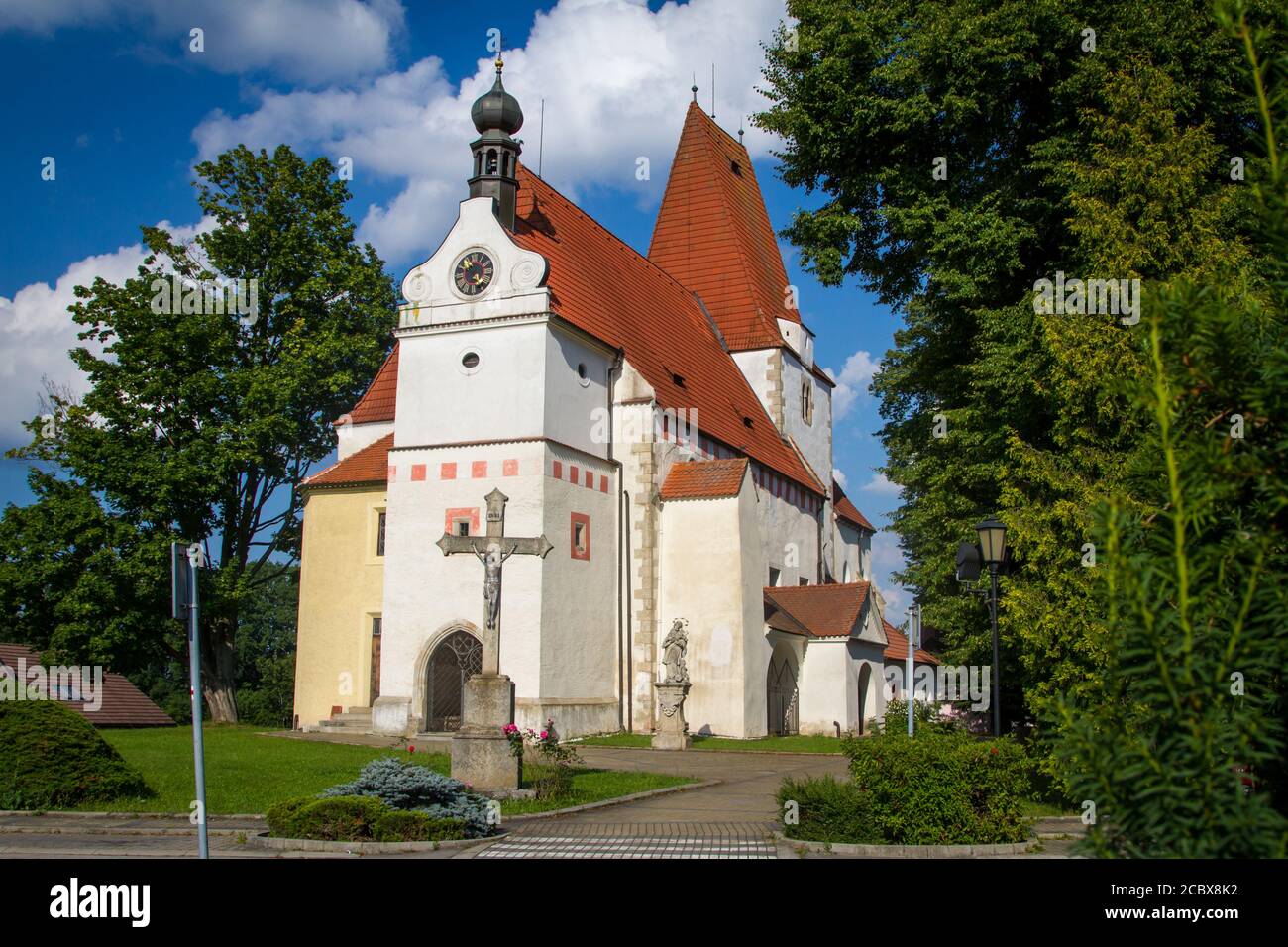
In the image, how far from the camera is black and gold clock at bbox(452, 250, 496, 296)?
25062mm

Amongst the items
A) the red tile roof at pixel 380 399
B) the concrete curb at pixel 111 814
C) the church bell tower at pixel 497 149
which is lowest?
the concrete curb at pixel 111 814

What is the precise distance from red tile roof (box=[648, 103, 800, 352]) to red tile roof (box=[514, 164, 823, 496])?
127 centimetres

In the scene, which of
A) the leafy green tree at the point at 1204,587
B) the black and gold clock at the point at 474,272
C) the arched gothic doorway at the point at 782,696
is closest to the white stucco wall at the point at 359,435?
the black and gold clock at the point at 474,272

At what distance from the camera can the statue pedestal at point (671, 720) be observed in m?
22.5

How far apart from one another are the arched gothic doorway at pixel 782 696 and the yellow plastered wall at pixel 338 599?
10.2m

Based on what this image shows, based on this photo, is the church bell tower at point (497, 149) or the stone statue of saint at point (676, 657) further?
the church bell tower at point (497, 149)

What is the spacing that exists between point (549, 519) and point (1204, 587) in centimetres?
2112

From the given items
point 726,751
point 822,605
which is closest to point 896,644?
point 822,605

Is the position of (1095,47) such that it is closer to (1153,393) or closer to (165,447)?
(1153,393)

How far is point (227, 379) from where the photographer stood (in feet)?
97.1

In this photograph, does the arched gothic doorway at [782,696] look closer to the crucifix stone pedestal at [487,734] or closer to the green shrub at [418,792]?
the crucifix stone pedestal at [487,734]

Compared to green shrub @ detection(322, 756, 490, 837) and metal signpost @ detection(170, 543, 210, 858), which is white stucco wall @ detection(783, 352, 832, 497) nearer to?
green shrub @ detection(322, 756, 490, 837)

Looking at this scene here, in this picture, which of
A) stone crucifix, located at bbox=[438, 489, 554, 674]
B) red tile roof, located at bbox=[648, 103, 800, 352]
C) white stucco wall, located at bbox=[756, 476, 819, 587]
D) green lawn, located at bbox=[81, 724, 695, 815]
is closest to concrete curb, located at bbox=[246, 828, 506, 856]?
green lawn, located at bbox=[81, 724, 695, 815]

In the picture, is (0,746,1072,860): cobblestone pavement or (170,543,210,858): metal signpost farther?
(0,746,1072,860): cobblestone pavement
